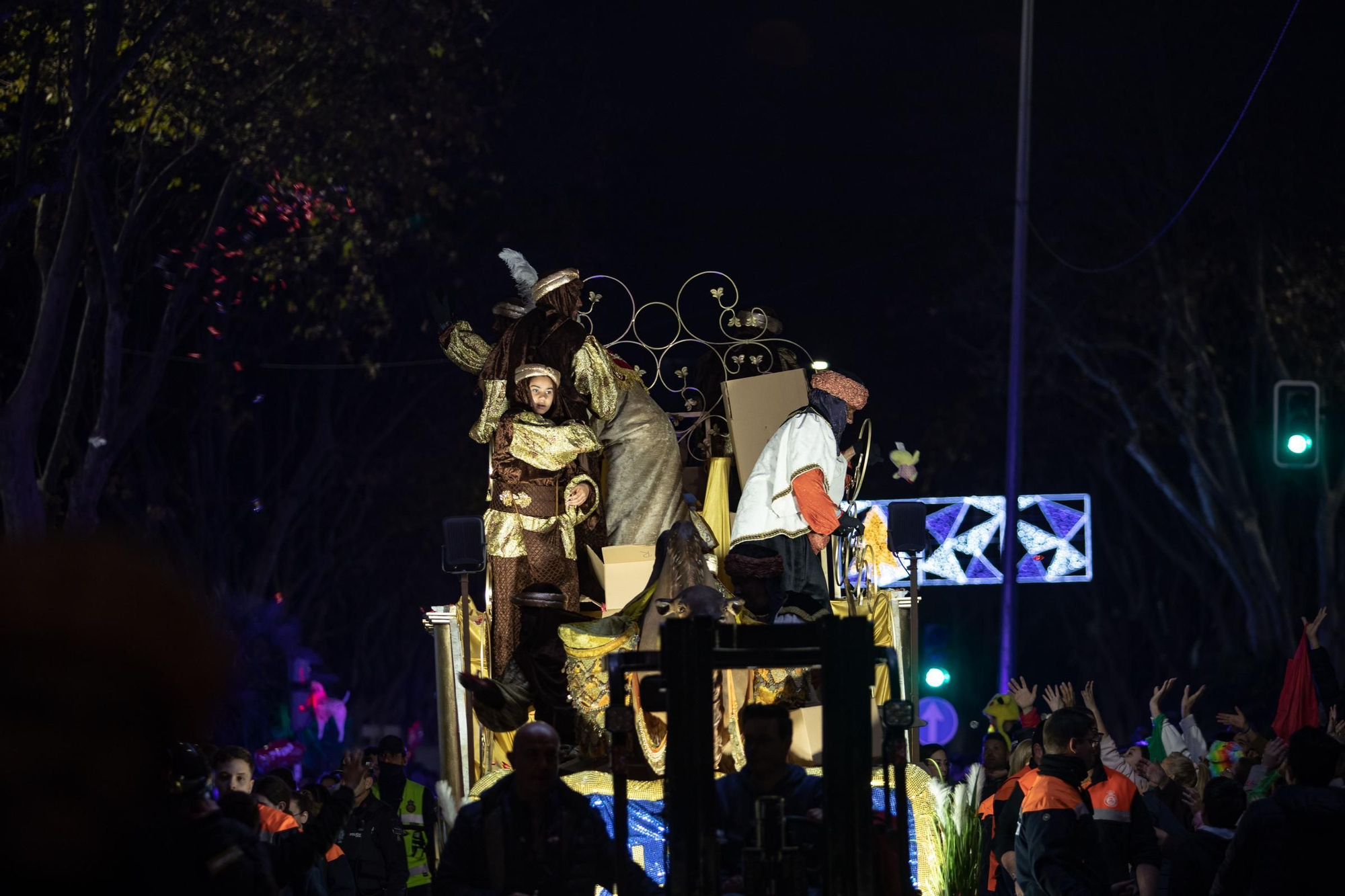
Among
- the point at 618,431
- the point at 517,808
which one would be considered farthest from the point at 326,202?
the point at 517,808

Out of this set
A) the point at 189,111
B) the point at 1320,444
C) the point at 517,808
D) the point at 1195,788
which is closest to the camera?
the point at 517,808

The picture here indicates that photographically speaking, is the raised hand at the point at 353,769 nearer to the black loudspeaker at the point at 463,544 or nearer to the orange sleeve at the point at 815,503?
the black loudspeaker at the point at 463,544

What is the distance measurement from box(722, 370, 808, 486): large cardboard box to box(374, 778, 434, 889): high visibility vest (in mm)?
3032

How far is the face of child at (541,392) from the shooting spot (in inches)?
447

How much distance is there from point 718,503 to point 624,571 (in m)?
0.96

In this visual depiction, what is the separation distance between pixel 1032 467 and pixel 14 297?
20.8 meters

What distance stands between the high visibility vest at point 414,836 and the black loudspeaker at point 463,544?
4.71 ft

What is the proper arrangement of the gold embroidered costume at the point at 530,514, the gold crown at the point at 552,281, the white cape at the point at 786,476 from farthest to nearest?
the gold crown at the point at 552,281, the gold embroidered costume at the point at 530,514, the white cape at the point at 786,476

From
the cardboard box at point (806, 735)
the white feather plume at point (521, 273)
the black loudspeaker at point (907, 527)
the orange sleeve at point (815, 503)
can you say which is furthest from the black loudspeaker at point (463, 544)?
the black loudspeaker at point (907, 527)

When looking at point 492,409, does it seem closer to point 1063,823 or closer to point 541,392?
point 541,392

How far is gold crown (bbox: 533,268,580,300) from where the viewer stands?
38.3 ft

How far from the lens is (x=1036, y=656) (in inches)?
1633

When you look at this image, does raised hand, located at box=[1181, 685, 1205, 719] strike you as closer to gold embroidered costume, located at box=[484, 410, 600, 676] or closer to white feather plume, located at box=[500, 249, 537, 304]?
gold embroidered costume, located at box=[484, 410, 600, 676]

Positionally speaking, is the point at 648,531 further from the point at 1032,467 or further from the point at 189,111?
the point at 1032,467
